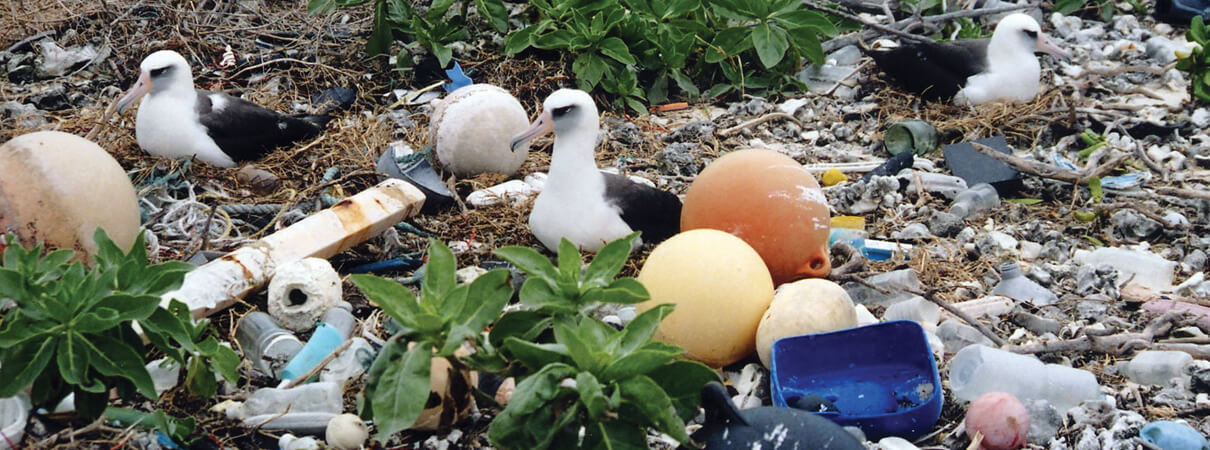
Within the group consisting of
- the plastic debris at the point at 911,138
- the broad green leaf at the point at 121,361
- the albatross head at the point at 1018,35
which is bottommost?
the plastic debris at the point at 911,138

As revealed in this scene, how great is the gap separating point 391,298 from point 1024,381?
166cm

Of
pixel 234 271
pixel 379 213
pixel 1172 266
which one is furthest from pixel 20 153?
pixel 1172 266

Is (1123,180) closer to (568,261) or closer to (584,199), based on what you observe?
(584,199)

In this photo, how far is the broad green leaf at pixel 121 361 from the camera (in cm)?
243

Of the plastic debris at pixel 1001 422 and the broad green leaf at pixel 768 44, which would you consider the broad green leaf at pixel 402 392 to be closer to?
the plastic debris at pixel 1001 422

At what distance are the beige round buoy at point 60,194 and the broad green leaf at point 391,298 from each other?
1.18m

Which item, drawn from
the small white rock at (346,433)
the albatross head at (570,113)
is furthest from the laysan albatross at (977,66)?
the small white rock at (346,433)

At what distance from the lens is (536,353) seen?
7.56ft

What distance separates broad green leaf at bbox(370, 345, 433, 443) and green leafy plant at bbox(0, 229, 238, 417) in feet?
1.88

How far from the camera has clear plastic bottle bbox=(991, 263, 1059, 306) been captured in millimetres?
3559

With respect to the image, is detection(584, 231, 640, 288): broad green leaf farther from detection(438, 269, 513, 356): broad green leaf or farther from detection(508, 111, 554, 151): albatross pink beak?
detection(508, 111, 554, 151): albatross pink beak

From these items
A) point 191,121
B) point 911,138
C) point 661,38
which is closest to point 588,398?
point 191,121

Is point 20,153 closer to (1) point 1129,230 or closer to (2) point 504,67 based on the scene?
(2) point 504,67

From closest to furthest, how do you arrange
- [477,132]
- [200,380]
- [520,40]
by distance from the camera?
[200,380] → [477,132] → [520,40]
